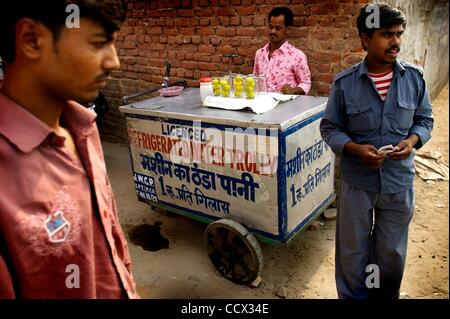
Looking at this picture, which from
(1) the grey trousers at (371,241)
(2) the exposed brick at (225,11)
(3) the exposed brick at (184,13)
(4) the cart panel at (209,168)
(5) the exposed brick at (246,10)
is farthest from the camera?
(3) the exposed brick at (184,13)

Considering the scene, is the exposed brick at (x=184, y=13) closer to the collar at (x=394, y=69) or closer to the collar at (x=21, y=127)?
the collar at (x=394, y=69)

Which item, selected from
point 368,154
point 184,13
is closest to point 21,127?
point 368,154

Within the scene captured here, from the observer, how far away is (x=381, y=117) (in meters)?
2.21

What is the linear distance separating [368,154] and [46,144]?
1773 mm

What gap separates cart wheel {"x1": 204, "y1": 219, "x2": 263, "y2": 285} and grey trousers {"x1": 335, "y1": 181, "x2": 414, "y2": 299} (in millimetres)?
646

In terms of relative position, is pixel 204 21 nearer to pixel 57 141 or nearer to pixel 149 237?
pixel 149 237

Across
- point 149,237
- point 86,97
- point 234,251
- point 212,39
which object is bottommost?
point 149,237

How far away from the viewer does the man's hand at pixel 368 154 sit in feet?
6.95

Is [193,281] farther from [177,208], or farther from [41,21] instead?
[41,21]

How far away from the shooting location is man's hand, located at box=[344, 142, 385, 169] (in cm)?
212

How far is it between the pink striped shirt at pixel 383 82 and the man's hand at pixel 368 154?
1.17 ft

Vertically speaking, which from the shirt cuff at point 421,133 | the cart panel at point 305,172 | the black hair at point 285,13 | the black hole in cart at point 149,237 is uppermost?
the black hair at point 285,13

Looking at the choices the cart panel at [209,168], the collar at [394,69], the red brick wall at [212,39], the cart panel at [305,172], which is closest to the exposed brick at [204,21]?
Answer: the red brick wall at [212,39]

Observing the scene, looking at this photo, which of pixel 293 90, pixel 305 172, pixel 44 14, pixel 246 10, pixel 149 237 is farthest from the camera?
pixel 246 10
